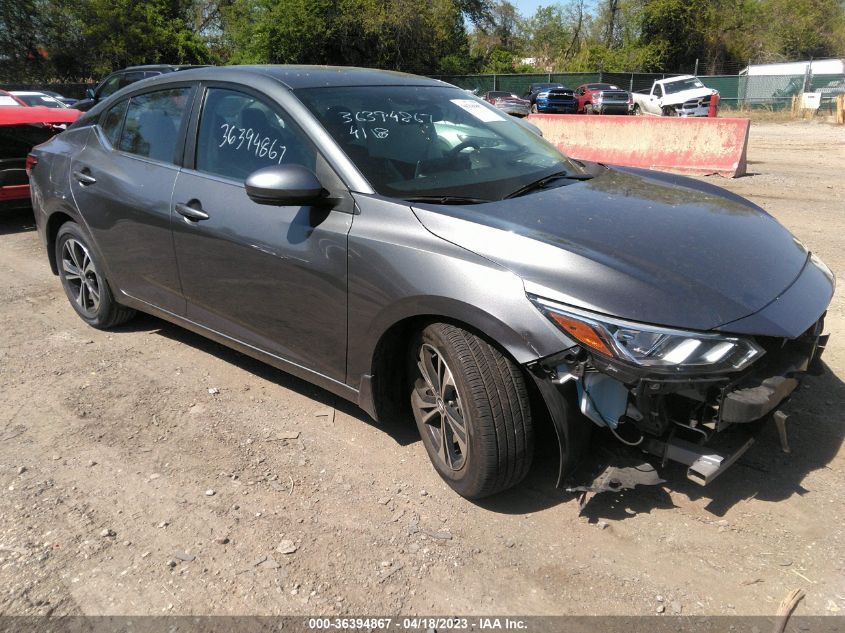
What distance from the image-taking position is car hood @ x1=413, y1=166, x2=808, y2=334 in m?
2.51

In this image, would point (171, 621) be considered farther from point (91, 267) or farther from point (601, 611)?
point (91, 267)

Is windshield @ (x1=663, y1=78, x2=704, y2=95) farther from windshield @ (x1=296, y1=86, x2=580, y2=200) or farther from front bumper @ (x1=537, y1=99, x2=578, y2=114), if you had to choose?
windshield @ (x1=296, y1=86, x2=580, y2=200)

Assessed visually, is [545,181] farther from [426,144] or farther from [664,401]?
[664,401]

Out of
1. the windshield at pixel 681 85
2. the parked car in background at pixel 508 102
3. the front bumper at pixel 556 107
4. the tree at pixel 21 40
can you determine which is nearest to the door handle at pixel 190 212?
the parked car in background at pixel 508 102

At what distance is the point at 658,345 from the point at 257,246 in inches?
75.0

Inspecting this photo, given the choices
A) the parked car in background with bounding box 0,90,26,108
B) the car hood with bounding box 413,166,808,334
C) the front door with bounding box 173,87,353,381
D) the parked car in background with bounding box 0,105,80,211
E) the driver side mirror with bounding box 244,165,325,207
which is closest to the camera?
the car hood with bounding box 413,166,808,334

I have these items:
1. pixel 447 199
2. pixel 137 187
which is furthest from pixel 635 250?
pixel 137 187

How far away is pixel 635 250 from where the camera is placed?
2.75 meters

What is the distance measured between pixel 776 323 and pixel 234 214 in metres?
2.44

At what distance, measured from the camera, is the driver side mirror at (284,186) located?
3.02m

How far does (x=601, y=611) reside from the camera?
242 cm

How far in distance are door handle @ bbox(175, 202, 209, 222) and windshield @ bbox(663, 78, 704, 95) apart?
28.7 meters

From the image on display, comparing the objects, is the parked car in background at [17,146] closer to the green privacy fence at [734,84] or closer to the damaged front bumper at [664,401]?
the damaged front bumper at [664,401]

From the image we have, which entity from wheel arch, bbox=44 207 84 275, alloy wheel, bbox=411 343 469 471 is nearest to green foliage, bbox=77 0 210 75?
wheel arch, bbox=44 207 84 275
